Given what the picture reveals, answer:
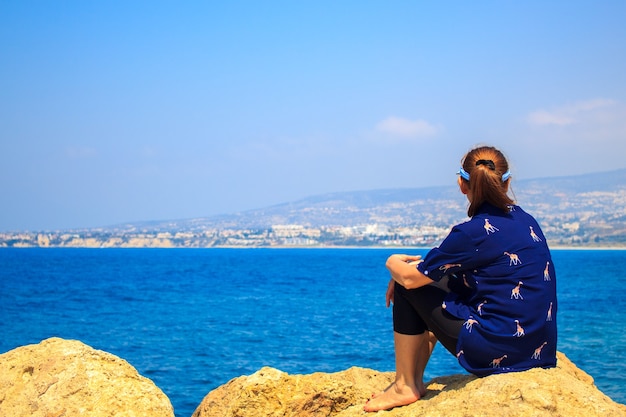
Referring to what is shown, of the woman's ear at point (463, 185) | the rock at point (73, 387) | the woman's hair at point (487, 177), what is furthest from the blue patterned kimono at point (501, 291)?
the rock at point (73, 387)

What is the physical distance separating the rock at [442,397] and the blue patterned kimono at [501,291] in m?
0.13

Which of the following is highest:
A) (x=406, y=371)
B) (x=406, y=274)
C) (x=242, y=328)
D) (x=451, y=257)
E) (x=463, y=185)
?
(x=463, y=185)

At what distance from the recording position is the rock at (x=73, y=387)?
515 centimetres

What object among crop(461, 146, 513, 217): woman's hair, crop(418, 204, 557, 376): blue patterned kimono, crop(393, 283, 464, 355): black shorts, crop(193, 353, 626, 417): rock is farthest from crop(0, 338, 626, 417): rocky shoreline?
crop(461, 146, 513, 217): woman's hair

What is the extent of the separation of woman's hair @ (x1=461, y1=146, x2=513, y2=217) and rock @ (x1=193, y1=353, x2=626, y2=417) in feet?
3.68

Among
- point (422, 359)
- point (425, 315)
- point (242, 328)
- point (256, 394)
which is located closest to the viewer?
point (425, 315)

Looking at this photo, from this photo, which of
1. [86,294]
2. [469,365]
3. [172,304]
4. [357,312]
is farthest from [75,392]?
[86,294]

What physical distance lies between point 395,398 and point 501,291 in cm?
117

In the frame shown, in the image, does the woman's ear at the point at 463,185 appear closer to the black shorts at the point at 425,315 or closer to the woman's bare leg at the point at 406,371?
the black shorts at the point at 425,315

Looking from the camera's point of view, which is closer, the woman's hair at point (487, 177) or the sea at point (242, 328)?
the woman's hair at point (487, 177)

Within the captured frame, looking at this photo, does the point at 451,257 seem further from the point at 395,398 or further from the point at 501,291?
the point at 395,398

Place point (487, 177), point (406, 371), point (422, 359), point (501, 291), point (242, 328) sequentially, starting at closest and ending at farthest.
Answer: point (501, 291) < point (487, 177) < point (406, 371) < point (422, 359) < point (242, 328)

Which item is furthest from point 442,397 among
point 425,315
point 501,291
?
point 501,291

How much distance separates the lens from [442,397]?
4746mm
